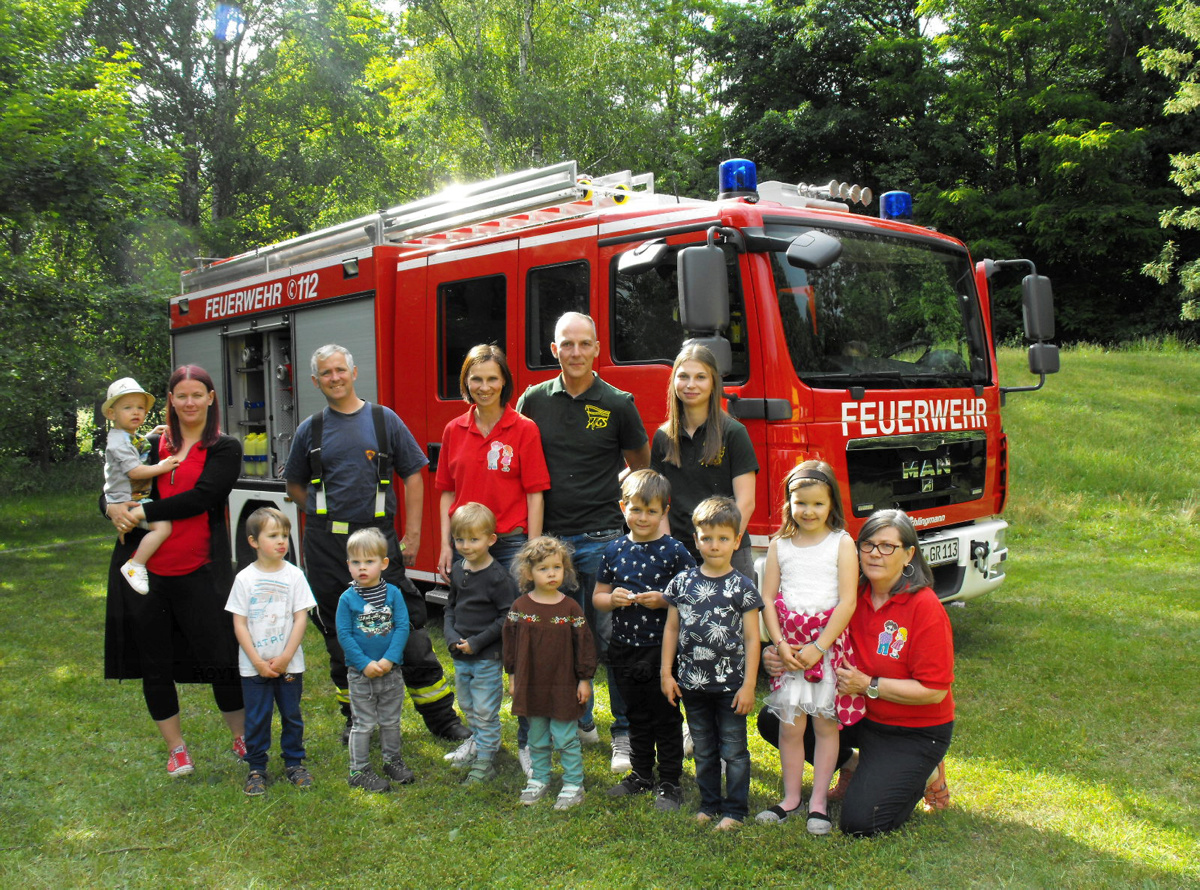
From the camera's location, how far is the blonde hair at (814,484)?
3.59m

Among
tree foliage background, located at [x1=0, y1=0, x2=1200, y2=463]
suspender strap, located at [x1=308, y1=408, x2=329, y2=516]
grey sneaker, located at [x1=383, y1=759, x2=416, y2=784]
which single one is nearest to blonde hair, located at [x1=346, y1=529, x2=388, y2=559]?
suspender strap, located at [x1=308, y1=408, x2=329, y2=516]

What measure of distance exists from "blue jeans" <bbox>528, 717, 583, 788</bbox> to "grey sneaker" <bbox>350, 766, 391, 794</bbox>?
0.64 meters

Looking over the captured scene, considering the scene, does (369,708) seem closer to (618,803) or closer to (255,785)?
(255,785)

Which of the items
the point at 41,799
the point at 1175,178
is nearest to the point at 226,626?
the point at 41,799

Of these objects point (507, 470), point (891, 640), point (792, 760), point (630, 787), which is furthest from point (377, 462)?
point (891, 640)

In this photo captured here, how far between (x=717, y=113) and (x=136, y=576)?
2710 cm

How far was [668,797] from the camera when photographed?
3777mm

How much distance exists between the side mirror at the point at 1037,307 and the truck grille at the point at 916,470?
77 cm

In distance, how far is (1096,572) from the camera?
27.5ft

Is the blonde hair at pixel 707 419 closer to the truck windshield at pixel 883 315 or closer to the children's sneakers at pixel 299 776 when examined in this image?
the truck windshield at pixel 883 315

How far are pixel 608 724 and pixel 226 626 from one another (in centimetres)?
190

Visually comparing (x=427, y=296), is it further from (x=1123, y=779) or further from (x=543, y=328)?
(x=1123, y=779)

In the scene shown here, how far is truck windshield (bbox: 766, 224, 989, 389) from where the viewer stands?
195 inches

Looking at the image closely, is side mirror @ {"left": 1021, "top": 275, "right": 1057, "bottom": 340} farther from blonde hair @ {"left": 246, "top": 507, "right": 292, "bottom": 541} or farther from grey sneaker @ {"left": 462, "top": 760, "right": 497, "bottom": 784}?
blonde hair @ {"left": 246, "top": 507, "right": 292, "bottom": 541}
